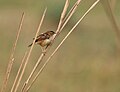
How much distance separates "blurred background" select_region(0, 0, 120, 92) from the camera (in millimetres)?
5430

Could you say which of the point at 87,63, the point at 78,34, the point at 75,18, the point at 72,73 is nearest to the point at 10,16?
the point at 75,18

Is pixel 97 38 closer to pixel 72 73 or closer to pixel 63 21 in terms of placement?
pixel 72 73

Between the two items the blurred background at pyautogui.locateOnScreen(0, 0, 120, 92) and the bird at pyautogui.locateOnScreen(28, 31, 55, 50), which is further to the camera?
the blurred background at pyautogui.locateOnScreen(0, 0, 120, 92)

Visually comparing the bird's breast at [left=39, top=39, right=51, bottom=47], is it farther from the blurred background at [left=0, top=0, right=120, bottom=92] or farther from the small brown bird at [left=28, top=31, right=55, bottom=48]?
the blurred background at [left=0, top=0, right=120, bottom=92]

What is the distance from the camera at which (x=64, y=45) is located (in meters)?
8.22

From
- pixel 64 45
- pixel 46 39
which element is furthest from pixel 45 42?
pixel 64 45

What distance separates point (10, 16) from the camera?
1117 cm

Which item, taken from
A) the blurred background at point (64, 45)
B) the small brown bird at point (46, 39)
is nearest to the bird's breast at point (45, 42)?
the small brown bird at point (46, 39)

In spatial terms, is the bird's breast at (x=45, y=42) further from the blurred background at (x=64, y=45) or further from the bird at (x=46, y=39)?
the blurred background at (x=64, y=45)

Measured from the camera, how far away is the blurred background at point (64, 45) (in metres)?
5.43

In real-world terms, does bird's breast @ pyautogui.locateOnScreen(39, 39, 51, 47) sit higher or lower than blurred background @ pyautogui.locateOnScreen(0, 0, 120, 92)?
lower

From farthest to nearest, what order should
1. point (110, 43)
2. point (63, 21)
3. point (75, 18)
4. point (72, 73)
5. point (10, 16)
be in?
point (10, 16) < point (75, 18) < point (110, 43) < point (72, 73) < point (63, 21)

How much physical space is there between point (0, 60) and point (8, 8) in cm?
540

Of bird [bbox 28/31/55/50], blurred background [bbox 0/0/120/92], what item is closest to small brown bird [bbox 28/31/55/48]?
bird [bbox 28/31/55/50]
